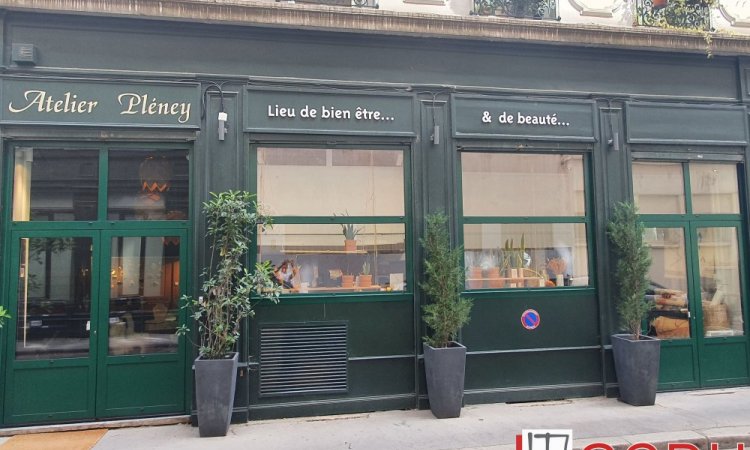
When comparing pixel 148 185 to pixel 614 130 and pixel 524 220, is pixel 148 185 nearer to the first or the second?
pixel 524 220

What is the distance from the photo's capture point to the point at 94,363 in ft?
20.9

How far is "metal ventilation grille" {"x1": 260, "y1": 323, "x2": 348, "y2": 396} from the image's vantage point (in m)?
6.64

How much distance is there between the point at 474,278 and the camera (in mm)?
7516

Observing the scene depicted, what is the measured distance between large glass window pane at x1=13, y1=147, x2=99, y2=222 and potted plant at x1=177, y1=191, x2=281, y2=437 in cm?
157

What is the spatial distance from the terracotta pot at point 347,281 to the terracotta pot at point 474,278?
1715mm

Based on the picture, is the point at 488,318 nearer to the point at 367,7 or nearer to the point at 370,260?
the point at 370,260

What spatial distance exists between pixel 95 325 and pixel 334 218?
3366mm

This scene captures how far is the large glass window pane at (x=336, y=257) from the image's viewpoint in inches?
277

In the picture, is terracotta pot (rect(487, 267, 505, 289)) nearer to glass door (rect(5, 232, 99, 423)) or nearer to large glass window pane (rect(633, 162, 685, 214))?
large glass window pane (rect(633, 162, 685, 214))

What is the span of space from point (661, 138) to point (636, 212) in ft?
4.53

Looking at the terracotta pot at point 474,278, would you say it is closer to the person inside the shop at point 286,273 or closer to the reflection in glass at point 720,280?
the person inside the shop at point 286,273

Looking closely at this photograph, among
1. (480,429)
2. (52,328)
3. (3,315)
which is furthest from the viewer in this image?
(52,328)

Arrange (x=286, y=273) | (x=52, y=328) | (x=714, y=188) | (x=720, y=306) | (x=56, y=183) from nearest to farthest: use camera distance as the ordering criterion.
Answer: (x=52, y=328) < (x=56, y=183) < (x=286, y=273) < (x=720, y=306) < (x=714, y=188)

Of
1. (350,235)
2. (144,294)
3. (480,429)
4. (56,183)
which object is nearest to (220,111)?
(56,183)
